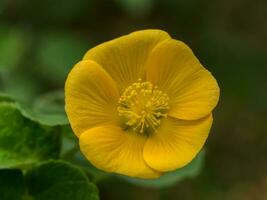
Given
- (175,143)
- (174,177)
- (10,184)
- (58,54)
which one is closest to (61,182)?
(10,184)

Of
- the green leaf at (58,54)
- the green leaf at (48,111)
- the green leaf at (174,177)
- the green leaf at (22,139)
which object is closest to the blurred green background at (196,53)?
the green leaf at (58,54)

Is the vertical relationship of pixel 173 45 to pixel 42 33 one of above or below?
above

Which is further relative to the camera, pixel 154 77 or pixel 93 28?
pixel 93 28

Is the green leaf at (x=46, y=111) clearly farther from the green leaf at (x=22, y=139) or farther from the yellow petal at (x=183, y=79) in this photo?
the yellow petal at (x=183, y=79)

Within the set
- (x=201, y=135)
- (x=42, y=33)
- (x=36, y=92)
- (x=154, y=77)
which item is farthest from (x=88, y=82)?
(x=42, y=33)

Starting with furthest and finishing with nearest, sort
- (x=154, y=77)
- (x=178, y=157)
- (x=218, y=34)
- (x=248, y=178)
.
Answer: (x=218, y=34) → (x=248, y=178) → (x=154, y=77) → (x=178, y=157)

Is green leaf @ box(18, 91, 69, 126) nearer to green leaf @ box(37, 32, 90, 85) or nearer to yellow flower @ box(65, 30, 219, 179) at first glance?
yellow flower @ box(65, 30, 219, 179)

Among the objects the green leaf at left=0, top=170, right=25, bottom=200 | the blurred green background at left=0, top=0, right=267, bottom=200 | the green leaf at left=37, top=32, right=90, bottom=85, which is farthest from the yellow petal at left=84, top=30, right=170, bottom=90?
the green leaf at left=37, top=32, right=90, bottom=85

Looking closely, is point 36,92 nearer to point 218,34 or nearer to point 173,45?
point 218,34
